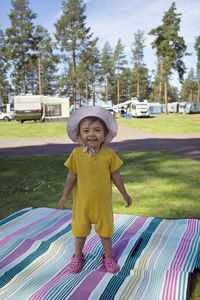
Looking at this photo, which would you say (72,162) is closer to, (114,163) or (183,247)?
(114,163)

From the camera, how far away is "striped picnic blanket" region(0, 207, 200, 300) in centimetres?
213

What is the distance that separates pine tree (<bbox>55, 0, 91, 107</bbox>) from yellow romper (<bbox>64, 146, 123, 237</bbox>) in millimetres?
34331

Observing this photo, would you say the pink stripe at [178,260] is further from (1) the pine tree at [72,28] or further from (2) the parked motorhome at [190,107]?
(2) the parked motorhome at [190,107]

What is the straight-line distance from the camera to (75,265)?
2434 millimetres

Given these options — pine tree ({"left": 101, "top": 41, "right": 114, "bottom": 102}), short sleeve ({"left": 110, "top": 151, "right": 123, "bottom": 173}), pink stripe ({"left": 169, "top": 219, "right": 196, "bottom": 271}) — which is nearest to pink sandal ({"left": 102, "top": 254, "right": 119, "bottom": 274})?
pink stripe ({"left": 169, "top": 219, "right": 196, "bottom": 271})

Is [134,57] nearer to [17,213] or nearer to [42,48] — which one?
[42,48]

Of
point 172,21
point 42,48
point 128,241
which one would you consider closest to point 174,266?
point 128,241

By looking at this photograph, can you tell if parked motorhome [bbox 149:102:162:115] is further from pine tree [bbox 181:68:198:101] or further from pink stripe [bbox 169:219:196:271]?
pink stripe [bbox 169:219:196:271]

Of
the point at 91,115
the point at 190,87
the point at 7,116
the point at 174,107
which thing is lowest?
the point at 91,115

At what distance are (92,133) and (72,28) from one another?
3792cm

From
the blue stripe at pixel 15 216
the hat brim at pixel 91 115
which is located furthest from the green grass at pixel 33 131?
the hat brim at pixel 91 115

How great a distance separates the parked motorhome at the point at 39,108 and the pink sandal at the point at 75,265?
21.9 m

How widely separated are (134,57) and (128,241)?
187ft

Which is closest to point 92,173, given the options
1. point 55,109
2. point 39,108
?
point 39,108
